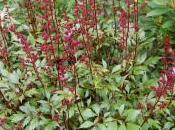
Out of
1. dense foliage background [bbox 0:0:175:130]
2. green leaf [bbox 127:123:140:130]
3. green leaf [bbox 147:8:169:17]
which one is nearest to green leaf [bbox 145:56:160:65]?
dense foliage background [bbox 0:0:175:130]

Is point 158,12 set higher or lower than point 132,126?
higher

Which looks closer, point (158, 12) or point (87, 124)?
point (87, 124)

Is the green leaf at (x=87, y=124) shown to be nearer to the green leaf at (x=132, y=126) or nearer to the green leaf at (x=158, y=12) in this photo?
the green leaf at (x=132, y=126)

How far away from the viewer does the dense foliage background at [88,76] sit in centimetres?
362

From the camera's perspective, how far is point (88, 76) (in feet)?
13.0

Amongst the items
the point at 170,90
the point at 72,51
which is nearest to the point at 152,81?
the point at 170,90

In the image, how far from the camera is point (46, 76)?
161 inches

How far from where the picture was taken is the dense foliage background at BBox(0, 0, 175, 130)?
362 centimetres

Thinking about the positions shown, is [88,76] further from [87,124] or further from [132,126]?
[132,126]

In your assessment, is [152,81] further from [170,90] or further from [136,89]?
[170,90]

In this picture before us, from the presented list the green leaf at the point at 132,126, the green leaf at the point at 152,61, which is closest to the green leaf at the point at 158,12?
the green leaf at the point at 152,61

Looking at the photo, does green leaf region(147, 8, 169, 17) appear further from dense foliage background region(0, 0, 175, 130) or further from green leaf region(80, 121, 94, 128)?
green leaf region(80, 121, 94, 128)

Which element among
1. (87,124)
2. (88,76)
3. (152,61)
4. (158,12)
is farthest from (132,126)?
(158,12)

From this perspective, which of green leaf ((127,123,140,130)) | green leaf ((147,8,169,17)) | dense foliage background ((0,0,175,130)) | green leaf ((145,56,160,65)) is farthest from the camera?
green leaf ((147,8,169,17))
